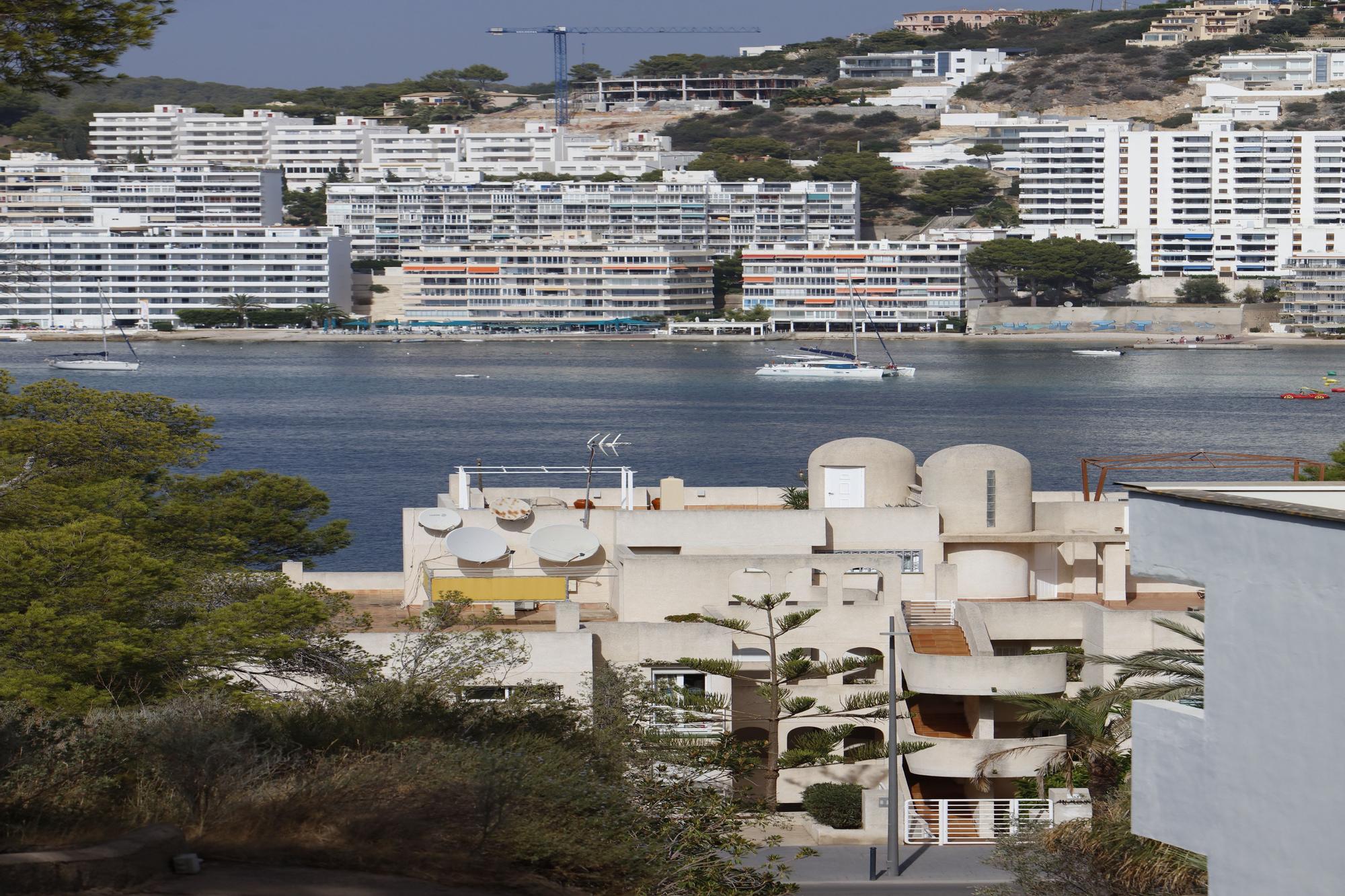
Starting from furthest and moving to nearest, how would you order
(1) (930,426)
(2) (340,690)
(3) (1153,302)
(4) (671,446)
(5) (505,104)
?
(5) (505,104)
(3) (1153,302)
(1) (930,426)
(4) (671,446)
(2) (340,690)

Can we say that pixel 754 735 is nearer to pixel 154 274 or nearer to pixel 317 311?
pixel 317 311

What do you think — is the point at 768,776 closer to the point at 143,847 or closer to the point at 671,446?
the point at 143,847

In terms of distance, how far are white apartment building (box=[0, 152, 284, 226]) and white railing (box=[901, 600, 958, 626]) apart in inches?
4596

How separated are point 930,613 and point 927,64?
522 ft

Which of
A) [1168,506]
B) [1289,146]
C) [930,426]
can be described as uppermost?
[1289,146]

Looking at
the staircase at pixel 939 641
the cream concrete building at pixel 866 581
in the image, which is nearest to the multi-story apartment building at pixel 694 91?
the cream concrete building at pixel 866 581

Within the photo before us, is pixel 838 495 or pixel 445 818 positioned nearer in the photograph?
pixel 445 818

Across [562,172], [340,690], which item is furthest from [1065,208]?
[340,690]

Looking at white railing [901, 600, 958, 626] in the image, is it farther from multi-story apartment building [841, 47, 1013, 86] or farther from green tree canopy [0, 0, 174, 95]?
multi-story apartment building [841, 47, 1013, 86]

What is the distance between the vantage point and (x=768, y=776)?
14.0m

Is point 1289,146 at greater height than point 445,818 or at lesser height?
greater

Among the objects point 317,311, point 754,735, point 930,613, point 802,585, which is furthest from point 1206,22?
point 754,735

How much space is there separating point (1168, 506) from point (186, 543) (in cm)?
1449

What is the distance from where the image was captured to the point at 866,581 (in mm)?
16281
